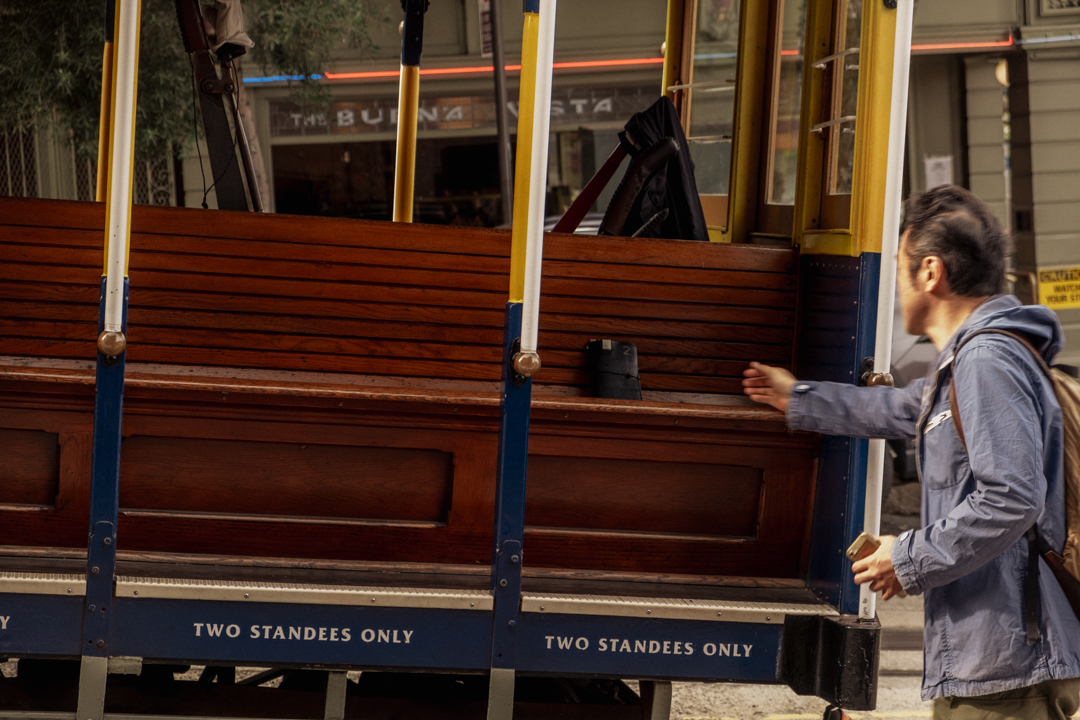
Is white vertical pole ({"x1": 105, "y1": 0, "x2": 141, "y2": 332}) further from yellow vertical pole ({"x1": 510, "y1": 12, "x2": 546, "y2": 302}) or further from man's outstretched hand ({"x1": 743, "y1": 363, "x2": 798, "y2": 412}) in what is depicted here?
man's outstretched hand ({"x1": 743, "y1": 363, "x2": 798, "y2": 412})

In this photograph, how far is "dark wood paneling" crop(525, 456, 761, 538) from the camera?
3219mm

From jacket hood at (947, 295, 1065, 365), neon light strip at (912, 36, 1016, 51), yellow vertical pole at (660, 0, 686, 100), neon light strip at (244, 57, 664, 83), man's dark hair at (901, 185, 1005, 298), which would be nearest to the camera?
jacket hood at (947, 295, 1065, 365)

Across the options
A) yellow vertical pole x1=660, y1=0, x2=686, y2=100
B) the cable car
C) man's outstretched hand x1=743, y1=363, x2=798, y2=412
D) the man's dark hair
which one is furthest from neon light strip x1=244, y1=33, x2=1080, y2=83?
the man's dark hair

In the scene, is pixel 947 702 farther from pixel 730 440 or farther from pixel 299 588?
pixel 299 588

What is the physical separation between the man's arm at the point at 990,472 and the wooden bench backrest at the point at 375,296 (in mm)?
1409

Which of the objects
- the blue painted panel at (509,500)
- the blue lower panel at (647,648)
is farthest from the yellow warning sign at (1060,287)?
the blue painted panel at (509,500)

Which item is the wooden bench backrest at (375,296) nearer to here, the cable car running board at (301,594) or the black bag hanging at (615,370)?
the black bag hanging at (615,370)

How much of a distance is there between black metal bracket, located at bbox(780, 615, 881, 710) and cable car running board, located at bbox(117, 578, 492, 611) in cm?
87

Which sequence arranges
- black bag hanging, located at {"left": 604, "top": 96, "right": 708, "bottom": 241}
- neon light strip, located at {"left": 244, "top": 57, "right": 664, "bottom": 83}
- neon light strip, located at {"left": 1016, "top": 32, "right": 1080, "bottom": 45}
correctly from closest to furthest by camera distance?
black bag hanging, located at {"left": 604, "top": 96, "right": 708, "bottom": 241}, neon light strip, located at {"left": 1016, "top": 32, "right": 1080, "bottom": 45}, neon light strip, located at {"left": 244, "top": 57, "right": 664, "bottom": 83}

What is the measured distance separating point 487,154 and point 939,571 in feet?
34.9

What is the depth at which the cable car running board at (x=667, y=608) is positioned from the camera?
284 cm

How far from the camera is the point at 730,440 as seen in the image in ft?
10.6

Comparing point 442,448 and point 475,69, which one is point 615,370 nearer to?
point 442,448

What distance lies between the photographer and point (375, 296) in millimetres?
3277
